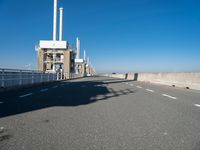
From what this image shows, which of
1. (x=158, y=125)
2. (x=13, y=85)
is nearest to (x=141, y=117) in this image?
(x=158, y=125)

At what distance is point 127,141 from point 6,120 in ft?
10.8

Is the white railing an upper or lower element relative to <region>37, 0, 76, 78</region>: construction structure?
lower

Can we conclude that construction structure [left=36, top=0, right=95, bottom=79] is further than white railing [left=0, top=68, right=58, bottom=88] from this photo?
Yes

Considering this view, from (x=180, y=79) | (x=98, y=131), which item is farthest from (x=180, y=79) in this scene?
(x=98, y=131)

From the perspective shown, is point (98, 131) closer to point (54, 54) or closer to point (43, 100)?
point (43, 100)

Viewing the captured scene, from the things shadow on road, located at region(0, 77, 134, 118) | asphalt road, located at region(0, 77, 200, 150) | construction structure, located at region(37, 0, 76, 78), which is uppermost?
construction structure, located at region(37, 0, 76, 78)

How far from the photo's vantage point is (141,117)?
696 cm

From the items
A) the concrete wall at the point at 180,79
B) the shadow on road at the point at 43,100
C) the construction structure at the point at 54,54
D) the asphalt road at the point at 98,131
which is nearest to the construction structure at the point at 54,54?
the construction structure at the point at 54,54

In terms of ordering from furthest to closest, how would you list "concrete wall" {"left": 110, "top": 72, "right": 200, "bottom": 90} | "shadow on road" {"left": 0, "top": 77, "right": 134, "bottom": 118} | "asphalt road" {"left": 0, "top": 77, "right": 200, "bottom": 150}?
"concrete wall" {"left": 110, "top": 72, "right": 200, "bottom": 90}, "shadow on road" {"left": 0, "top": 77, "right": 134, "bottom": 118}, "asphalt road" {"left": 0, "top": 77, "right": 200, "bottom": 150}

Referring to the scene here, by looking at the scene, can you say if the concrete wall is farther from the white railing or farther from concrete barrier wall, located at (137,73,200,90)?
the white railing

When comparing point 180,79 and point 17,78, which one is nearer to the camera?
point 17,78

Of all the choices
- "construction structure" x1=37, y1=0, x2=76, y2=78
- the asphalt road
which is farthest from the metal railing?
"construction structure" x1=37, y1=0, x2=76, y2=78

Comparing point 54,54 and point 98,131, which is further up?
point 54,54

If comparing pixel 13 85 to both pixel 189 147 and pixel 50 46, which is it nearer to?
pixel 189 147
